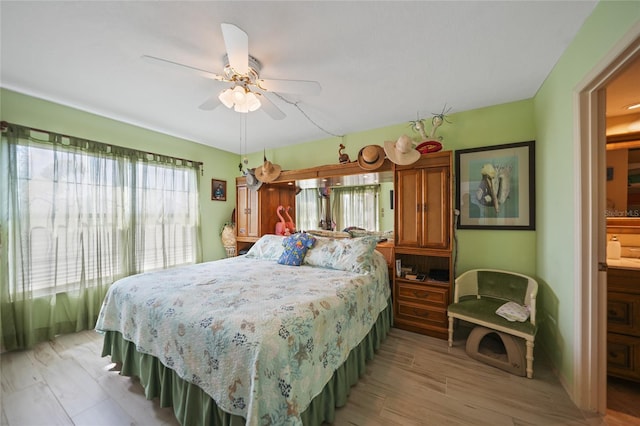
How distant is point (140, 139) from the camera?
3014 millimetres

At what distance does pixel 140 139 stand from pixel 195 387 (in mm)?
3122

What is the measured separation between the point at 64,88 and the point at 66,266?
180 cm

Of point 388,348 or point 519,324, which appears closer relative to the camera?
point 519,324

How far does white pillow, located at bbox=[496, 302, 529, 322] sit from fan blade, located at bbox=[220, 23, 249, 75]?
2739 mm

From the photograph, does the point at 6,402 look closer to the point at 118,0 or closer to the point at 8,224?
the point at 8,224

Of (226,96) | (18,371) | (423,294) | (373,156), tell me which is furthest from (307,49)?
(18,371)

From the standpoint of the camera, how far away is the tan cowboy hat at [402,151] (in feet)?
7.55

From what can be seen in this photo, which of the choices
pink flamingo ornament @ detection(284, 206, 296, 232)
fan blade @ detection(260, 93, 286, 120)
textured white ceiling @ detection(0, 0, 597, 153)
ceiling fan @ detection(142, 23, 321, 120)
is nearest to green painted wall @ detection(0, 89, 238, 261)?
textured white ceiling @ detection(0, 0, 597, 153)

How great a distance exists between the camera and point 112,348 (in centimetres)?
184

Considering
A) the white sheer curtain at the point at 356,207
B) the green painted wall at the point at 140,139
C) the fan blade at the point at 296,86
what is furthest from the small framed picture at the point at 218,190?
the fan blade at the point at 296,86

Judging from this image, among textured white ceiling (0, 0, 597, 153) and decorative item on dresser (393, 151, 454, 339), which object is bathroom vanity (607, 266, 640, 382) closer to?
decorative item on dresser (393, 151, 454, 339)

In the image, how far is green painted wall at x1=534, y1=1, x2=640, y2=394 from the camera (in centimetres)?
126

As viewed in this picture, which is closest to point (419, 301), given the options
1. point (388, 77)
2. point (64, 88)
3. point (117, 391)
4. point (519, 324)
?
point (519, 324)

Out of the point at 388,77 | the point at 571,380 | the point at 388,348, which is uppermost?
the point at 388,77
